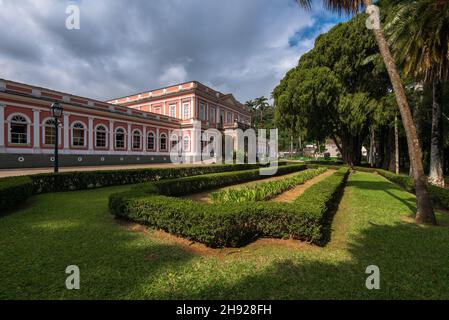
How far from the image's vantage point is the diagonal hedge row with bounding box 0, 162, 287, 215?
597 cm

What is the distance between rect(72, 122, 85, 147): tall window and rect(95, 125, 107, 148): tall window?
1.41 metres

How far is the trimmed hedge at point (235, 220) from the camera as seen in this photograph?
3971mm

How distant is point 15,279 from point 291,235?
4.39m

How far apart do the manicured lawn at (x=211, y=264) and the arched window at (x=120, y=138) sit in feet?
72.3

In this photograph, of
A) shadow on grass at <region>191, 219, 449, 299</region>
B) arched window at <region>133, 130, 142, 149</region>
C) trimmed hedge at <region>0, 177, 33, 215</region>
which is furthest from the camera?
arched window at <region>133, 130, 142, 149</region>

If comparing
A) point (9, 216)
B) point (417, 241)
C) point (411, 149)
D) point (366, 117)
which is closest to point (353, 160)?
point (366, 117)

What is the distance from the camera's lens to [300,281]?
290 centimetres

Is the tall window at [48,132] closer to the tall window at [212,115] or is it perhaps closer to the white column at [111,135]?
the white column at [111,135]

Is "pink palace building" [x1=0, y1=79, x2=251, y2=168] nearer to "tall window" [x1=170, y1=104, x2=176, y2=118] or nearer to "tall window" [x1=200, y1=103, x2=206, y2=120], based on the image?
"tall window" [x1=170, y1=104, x2=176, y2=118]

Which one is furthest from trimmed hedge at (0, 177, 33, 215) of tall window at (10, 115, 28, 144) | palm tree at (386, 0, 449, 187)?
tall window at (10, 115, 28, 144)

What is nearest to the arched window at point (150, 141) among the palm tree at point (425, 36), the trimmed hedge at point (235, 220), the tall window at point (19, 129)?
the tall window at point (19, 129)

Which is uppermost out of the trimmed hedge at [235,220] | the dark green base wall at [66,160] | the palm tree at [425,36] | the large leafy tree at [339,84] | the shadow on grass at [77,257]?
the large leafy tree at [339,84]
